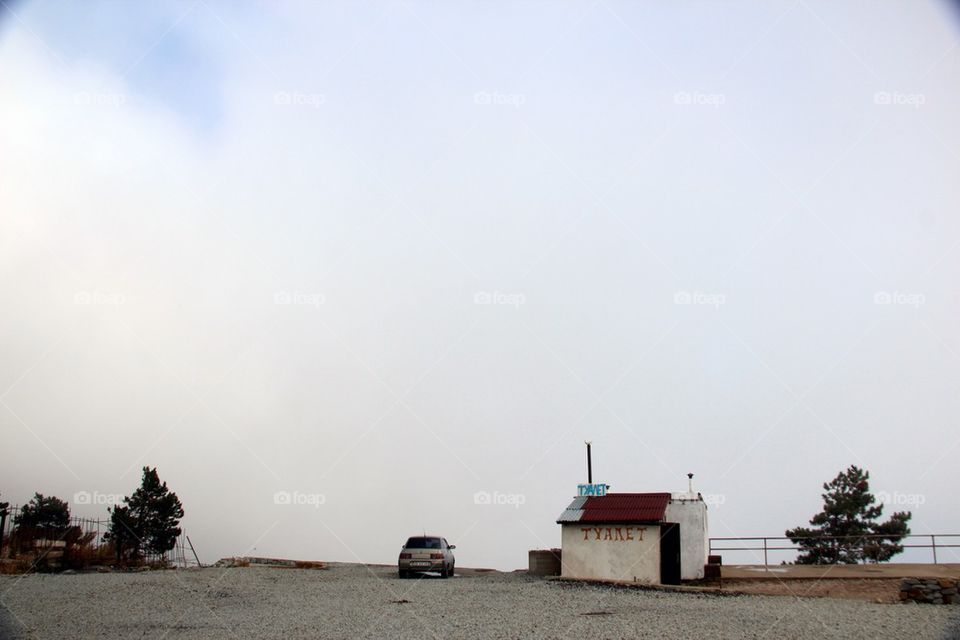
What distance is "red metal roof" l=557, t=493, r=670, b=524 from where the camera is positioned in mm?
27594

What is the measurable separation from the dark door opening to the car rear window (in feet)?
26.2

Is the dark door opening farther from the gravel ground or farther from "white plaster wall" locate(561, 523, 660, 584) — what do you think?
the gravel ground

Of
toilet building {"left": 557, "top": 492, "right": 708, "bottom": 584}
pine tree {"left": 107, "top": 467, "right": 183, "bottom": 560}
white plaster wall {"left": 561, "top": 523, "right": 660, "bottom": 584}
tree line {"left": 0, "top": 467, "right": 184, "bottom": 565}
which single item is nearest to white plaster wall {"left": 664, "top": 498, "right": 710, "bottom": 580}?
toilet building {"left": 557, "top": 492, "right": 708, "bottom": 584}

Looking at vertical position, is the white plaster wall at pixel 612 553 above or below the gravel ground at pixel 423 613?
above

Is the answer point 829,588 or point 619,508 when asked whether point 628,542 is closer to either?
point 619,508

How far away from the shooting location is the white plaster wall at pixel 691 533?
29375 mm

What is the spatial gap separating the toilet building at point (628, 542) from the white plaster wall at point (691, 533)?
4 cm

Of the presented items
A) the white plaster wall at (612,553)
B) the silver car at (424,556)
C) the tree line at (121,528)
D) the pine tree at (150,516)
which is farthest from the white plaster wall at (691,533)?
the pine tree at (150,516)

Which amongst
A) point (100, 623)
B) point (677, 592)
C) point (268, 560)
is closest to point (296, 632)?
point (100, 623)

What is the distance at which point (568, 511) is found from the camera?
2920cm

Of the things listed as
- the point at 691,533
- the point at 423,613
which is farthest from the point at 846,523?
the point at 423,613

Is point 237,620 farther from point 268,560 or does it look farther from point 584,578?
point 268,560

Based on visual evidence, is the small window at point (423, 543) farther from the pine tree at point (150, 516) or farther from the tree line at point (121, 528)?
the pine tree at point (150, 516)

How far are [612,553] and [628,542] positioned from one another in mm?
663
